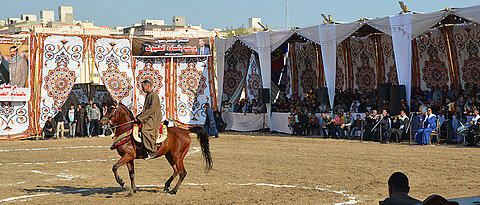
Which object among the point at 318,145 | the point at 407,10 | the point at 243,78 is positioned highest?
the point at 407,10

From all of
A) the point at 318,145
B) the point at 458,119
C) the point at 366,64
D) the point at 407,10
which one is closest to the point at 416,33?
the point at 407,10

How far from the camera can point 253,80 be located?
2764cm

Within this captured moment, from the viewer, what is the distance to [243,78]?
90.9ft

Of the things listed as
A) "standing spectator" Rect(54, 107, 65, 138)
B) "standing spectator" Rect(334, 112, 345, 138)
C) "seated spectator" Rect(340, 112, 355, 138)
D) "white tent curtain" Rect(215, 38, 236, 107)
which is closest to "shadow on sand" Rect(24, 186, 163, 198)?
"seated spectator" Rect(340, 112, 355, 138)

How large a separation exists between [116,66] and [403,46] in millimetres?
12484

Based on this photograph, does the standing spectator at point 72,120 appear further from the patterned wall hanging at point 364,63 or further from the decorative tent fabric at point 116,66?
the patterned wall hanging at point 364,63

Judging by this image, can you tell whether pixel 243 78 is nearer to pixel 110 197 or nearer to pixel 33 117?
pixel 33 117

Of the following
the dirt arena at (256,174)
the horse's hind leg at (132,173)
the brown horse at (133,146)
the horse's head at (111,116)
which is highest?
the horse's head at (111,116)

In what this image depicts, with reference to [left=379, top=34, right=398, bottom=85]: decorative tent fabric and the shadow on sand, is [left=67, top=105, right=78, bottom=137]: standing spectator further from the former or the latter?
the shadow on sand

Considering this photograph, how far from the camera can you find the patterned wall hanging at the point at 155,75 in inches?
1006

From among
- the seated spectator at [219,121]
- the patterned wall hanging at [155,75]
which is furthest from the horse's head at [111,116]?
the seated spectator at [219,121]

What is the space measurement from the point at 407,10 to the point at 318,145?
5.32 meters

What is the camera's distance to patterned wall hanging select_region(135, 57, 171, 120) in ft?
83.8

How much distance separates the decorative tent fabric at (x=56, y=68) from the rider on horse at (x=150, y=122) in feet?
49.6
